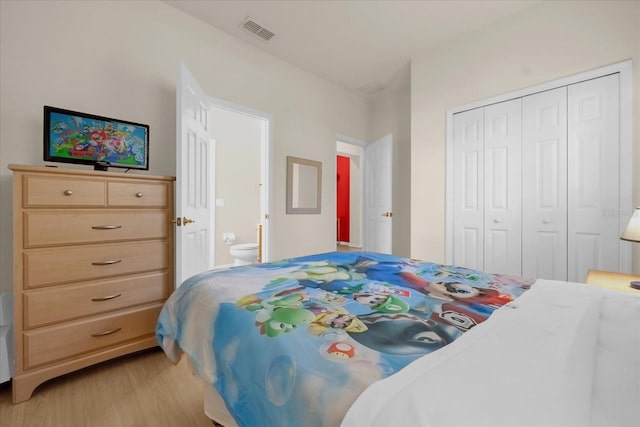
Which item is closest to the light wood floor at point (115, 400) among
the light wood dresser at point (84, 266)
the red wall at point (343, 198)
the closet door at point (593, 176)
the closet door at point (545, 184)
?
the light wood dresser at point (84, 266)

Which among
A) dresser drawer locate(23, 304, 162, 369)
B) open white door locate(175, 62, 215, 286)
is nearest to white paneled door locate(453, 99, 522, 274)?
open white door locate(175, 62, 215, 286)

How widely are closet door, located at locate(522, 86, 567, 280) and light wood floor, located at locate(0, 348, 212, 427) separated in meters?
2.86

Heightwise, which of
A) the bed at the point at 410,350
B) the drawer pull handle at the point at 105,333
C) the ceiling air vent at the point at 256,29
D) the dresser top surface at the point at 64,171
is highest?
the ceiling air vent at the point at 256,29

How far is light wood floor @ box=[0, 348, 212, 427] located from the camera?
4.57ft

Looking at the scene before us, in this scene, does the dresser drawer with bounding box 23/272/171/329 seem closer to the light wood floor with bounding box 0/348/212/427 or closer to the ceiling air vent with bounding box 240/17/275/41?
the light wood floor with bounding box 0/348/212/427

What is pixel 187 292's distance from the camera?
4.01 ft

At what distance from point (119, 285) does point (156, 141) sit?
4.03 feet

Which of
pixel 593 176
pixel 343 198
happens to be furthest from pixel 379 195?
pixel 343 198

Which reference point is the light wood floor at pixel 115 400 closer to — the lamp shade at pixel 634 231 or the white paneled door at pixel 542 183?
the lamp shade at pixel 634 231

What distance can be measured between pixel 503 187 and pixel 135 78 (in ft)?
11.3

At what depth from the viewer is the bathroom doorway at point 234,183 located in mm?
4645

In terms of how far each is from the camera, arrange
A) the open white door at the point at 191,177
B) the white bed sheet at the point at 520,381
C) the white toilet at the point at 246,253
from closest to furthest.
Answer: the white bed sheet at the point at 520,381 < the open white door at the point at 191,177 < the white toilet at the point at 246,253

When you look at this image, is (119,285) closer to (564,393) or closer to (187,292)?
(187,292)

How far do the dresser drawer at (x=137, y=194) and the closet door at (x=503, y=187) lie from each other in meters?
2.97
